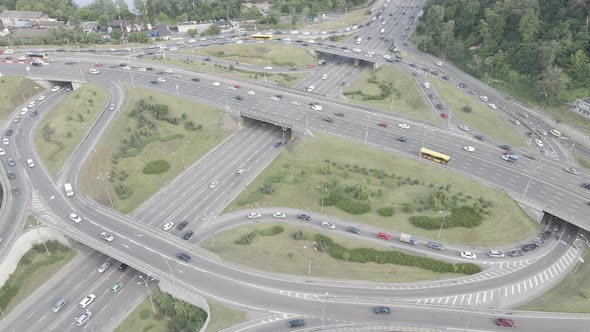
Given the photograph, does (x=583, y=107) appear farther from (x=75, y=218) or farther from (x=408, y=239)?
(x=75, y=218)

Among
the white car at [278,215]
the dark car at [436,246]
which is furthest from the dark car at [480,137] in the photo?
the white car at [278,215]

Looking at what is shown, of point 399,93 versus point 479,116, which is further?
point 399,93

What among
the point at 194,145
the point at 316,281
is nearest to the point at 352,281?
the point at 316,281

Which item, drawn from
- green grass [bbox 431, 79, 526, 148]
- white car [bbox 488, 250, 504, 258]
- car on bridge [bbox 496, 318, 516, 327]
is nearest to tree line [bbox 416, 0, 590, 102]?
green grass [bbox 431, 79, 526, 148]

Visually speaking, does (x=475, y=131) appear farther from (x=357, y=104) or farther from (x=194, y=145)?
(x=194, y=145)

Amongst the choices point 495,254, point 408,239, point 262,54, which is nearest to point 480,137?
point 495,254

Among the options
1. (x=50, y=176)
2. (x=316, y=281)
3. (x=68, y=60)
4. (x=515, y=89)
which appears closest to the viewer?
(x=316, y=281)

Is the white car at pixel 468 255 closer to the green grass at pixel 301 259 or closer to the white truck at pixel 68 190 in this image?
the green grass at pixel 301 259
